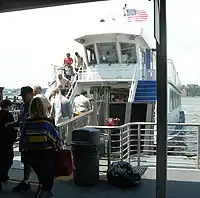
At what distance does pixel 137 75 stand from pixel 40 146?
9753mm

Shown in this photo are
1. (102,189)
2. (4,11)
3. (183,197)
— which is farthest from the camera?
(4,11)

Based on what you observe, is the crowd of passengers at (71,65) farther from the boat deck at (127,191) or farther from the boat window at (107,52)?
the boat deck at (127,191)

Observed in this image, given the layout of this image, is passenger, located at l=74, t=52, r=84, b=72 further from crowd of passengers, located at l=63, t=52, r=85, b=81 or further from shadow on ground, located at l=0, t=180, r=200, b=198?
shadow on ground, located at l=0, t=180, r=200, b=198

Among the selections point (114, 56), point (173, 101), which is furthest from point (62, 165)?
point (173, 101)

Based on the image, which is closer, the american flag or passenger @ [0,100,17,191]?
passenger @ [0,100,17,191]

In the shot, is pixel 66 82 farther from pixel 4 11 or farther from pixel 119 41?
pixel 4 11

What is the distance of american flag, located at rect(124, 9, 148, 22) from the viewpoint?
45.2ft

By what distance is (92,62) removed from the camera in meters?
14.3

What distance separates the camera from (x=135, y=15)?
13891 millimetres

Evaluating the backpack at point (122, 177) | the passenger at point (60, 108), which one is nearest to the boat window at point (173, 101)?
the passenger at point (60, 108)

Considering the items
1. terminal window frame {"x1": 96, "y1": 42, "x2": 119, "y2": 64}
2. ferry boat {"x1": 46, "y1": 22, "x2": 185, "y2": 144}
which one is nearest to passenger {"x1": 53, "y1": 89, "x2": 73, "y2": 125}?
ferry boat {"x1": 46, "y1": 22, "x2": 185, "y2": 144}

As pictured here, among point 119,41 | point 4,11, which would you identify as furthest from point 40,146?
point 119,41

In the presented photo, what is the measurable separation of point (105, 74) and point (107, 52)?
1.20m

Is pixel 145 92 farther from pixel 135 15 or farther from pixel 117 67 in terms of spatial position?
pixel 135 15
